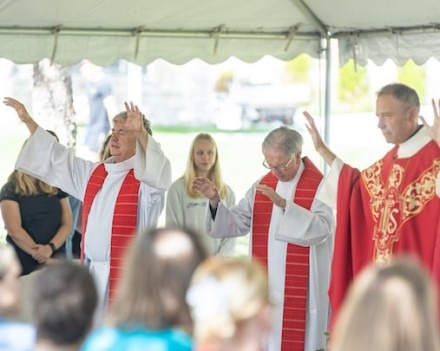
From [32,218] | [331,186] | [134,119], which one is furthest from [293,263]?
[32,218]

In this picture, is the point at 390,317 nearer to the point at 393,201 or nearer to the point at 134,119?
the point at 393,201

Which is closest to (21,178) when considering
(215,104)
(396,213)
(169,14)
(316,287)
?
(169,14)

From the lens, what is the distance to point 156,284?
310 cm

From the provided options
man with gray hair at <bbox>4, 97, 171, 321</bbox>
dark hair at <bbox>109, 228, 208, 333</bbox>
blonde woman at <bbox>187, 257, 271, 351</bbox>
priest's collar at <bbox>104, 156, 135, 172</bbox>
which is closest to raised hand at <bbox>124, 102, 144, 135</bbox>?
man with gray hair at <bbox>4, 97, 171, 321</bbox>

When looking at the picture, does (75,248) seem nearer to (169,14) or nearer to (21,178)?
(21,178)

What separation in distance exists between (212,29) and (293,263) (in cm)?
168

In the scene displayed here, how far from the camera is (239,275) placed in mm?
2896

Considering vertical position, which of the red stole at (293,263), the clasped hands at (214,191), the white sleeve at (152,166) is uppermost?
the white sleeve at (152,166)

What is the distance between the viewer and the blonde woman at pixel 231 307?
285 centimetres

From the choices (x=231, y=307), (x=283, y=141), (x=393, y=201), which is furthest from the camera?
(x=283, y=141)

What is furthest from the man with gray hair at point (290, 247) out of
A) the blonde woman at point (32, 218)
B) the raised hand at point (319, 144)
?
the blonde woman at point (32, 218)

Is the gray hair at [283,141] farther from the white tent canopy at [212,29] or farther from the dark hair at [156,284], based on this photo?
the dark hair at [156,284]

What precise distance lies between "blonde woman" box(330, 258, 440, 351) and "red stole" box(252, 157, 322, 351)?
Result: 3.87 m

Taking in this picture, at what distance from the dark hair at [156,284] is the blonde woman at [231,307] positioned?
0.62 ft
